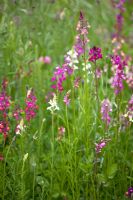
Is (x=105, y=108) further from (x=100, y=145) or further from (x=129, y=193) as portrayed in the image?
(x=129, y=193)

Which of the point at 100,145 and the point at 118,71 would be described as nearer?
the point at 100,145

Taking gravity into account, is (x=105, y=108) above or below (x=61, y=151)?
above

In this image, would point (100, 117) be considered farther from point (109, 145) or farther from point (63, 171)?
point (63, 171)

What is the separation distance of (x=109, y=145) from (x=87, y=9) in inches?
109

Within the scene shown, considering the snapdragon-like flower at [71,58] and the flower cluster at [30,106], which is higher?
the snapdragon-like flower at [71,58]

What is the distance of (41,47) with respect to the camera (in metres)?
4.24

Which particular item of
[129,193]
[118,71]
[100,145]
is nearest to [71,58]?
[118,71]

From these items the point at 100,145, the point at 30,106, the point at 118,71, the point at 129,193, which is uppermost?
the point at 118,71

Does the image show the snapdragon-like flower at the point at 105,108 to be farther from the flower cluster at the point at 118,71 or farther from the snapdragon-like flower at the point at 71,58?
the snapdragon-like flower at the point at 71,58

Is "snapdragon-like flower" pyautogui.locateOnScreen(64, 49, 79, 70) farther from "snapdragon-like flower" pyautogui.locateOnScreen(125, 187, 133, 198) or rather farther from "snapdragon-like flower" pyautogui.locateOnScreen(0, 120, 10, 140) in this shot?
"snapdragon-like flower" pyautogui.locateOnScreen(125, 187, 133, 198)

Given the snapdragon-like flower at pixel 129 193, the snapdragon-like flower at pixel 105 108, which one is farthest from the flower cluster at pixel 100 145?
the snapdragon-like flower at pixel 129 193

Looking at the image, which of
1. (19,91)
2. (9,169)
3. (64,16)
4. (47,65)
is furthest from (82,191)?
(64,16)

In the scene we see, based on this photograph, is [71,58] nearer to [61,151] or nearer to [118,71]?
[118,71]

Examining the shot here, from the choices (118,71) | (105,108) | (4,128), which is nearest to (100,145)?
(105,108)
